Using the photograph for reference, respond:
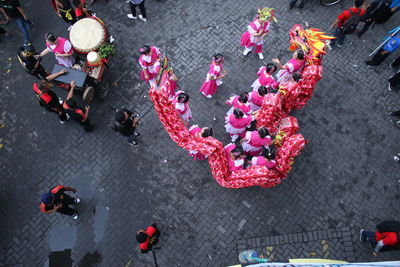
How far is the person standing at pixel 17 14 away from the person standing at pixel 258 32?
6584 mm

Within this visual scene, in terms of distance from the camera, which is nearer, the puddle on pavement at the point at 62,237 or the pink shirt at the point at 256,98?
the puddle on pavement at the point at 62,237

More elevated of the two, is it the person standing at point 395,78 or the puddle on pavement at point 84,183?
the person standing at point 395,78

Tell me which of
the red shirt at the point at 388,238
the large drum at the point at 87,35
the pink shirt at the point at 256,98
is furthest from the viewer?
the large drum at the point at 87,35

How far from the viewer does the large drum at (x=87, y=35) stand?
8.56 m

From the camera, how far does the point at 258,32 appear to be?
897cm

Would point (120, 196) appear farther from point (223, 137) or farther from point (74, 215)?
point (223, 137)

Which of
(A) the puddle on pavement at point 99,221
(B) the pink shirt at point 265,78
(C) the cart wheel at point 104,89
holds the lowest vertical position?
(A) the puddle on pavement at point 99,221

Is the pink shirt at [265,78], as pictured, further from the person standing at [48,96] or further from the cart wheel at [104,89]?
the person standing at [48,96]

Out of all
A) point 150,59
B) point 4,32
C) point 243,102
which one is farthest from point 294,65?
point 4,32

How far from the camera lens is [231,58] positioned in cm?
999

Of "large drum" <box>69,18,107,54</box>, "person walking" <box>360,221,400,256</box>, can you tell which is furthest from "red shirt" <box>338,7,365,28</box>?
"large drum" <box>69,18,107,54</box>

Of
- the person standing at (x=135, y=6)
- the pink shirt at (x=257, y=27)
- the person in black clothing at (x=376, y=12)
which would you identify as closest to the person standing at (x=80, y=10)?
the person standing at (x=135, y=6)

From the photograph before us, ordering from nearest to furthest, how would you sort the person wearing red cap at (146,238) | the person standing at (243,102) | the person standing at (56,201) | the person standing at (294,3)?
the person wearing red cap at (146,238) < the person standing at (56,201) < the person standing at (243,102) < the person standing at (294,3)

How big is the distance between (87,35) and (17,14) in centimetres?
261
